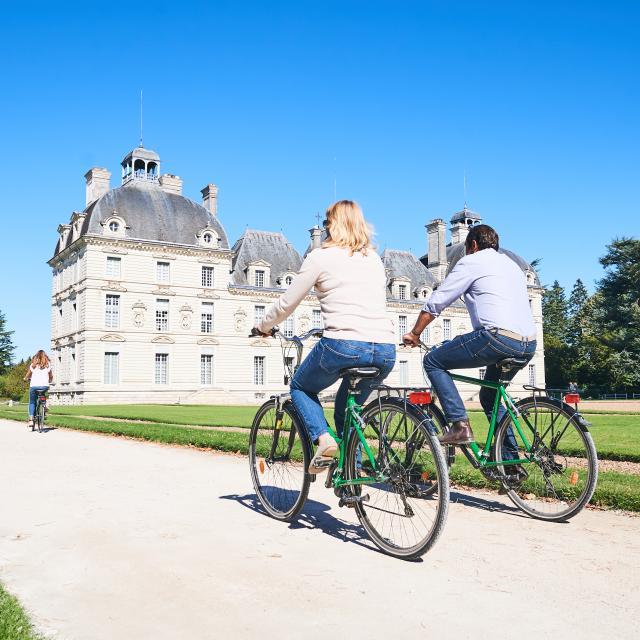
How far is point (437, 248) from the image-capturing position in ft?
203

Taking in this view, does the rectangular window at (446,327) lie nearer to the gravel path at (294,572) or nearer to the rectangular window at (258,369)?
the rectangular window at (258,369)

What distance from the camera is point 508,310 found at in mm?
4828

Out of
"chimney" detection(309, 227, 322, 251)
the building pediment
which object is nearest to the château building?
the building pediment

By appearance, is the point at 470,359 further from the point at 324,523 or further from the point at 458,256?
the point at 458,256

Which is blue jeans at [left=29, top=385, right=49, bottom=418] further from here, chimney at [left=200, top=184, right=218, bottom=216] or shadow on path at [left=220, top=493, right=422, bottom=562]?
chimney at [left=200, top=184, right=218, bottom=216]

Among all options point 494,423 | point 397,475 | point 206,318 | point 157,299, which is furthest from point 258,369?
point 397,475

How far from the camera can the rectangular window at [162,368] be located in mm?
45812

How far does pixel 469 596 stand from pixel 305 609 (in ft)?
2.44

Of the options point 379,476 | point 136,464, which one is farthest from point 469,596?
point 136,464

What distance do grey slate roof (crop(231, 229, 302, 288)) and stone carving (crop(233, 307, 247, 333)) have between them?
8.19 feet

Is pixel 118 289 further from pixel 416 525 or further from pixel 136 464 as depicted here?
pixel 416 525

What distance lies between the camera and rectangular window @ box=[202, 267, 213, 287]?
4850cm

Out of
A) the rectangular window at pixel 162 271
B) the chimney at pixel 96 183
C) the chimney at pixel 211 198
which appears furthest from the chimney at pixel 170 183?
the rectangular window at pixel 162 271

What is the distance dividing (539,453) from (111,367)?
138 ft
